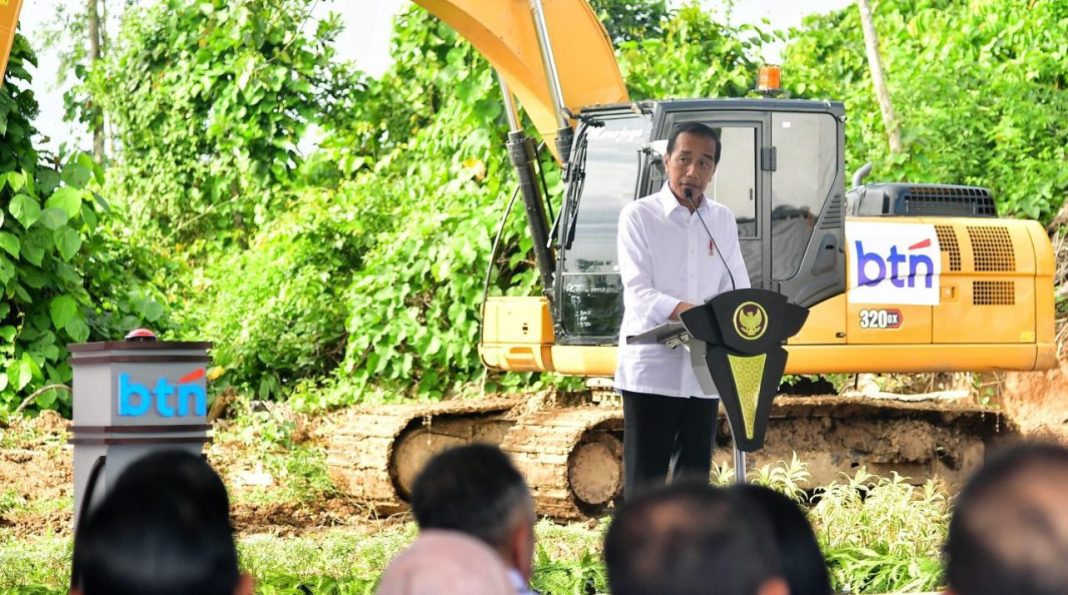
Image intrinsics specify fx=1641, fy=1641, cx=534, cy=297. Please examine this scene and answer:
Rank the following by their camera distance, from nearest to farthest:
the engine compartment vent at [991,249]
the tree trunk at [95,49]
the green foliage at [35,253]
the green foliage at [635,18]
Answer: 1. the engine compartment vent at [991,249]
2. the green foliage at [35,253]
3. the green foliage at [635,18]
4. the tree trunk at [95,49]

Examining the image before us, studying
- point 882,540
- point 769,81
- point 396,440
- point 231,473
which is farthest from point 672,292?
point 231,473

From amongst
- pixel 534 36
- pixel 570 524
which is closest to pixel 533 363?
pixel 570 524

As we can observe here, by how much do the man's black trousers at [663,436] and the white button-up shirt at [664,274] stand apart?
0.19 ft

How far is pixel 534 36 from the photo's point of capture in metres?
10.2

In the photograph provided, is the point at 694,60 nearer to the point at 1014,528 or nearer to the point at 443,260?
the point at 443,260

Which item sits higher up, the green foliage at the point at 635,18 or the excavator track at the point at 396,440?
the green foliage at the point at 635,18

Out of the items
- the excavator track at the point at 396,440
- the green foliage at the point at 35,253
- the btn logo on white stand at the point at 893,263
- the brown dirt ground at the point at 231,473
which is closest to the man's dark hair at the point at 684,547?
the brown dirt ground at the point at 231,473

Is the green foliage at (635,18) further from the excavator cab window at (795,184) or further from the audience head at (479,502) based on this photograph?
the audience head at (479,502)

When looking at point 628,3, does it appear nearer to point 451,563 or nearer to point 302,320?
point 302,320

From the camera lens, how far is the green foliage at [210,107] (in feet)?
65.4

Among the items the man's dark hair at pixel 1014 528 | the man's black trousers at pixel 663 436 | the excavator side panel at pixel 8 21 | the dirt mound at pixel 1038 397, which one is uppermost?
the excavator side panel at pixel 8 21

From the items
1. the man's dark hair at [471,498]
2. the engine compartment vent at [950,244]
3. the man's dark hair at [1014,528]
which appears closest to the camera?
the man's dark hair at [1014,528]

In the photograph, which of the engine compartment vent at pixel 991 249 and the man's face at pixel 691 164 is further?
the engine compartment vent at pixel 991 249

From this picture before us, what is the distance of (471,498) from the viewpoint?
9.23ft
